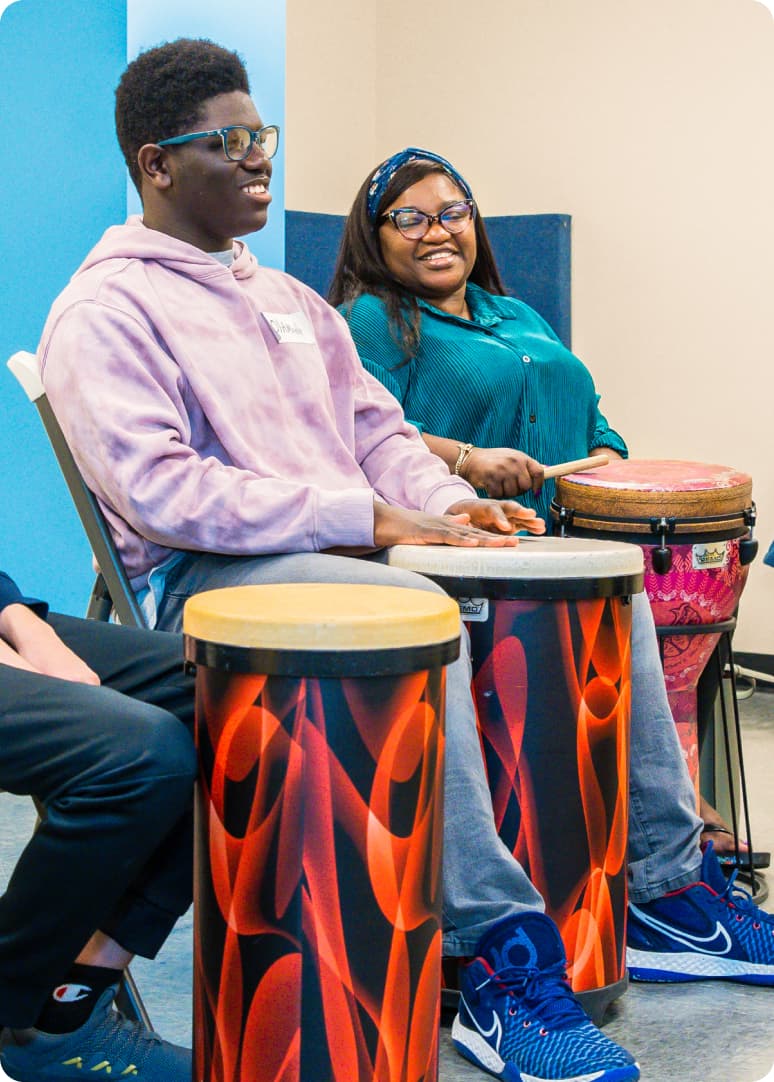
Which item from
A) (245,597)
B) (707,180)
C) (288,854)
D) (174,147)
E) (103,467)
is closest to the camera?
(288,854)

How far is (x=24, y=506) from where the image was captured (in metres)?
3.00

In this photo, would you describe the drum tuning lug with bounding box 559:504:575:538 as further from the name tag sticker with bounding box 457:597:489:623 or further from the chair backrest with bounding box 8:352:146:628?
the chair backrest with bounding box 8:352:146:628

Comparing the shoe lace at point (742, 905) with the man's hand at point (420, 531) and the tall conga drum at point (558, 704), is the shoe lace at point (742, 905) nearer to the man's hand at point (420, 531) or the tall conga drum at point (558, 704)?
the tall conga drum at point (558, 704)

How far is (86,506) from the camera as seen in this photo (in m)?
1.89

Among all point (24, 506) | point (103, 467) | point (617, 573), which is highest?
point (103, 467)

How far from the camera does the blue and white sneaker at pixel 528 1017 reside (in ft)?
5.51

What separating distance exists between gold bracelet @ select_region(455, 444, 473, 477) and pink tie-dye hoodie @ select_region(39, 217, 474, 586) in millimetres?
202

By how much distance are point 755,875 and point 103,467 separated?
1.40 m

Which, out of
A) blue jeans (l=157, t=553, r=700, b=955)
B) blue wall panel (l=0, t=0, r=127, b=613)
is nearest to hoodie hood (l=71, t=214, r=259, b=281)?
blue jeans (l=157, t=553, r=700, b=955)

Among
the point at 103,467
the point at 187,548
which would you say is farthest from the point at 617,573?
the point at 103,467

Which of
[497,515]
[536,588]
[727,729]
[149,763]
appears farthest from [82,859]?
[727,729]

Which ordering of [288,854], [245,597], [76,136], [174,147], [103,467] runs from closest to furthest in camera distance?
[288,854] → [245,597] → [103,467] → [174,147] → [76,136]

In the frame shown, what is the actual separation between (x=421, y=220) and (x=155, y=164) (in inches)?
28.5

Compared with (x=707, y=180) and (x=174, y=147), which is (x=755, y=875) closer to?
(x=174, y=147)
